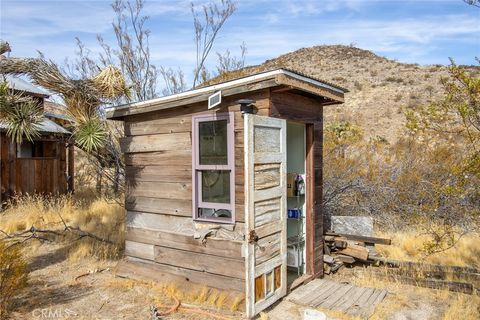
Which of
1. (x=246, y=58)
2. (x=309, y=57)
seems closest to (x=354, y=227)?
(x=246, y=58)

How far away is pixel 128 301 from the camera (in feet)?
17.8

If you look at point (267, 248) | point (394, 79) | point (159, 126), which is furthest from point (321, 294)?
point (394, 79)

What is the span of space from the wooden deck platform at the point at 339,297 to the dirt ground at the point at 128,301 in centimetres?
13

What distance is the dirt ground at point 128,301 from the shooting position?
489cm

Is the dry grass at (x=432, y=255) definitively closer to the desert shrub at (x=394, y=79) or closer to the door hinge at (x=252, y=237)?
the door hinge at (x=252, y=237)

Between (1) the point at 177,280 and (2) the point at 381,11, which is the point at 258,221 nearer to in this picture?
(1) the point at 177,280

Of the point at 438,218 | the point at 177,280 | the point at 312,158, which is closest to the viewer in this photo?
the point at 177,280

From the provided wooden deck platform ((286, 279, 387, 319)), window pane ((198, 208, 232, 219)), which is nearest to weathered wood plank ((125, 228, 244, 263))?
window pane ((198, 208, 232, 219))

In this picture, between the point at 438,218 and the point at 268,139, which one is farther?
the point at 438,218

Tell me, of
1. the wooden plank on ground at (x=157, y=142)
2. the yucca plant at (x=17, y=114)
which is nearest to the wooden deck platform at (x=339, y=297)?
the wooden plank on ground at (x=157, y=142)

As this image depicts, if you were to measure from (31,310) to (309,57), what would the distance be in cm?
3864

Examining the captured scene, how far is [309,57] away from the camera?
1574 inches

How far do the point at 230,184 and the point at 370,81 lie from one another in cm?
2854

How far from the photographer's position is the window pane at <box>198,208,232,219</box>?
5.49 m
